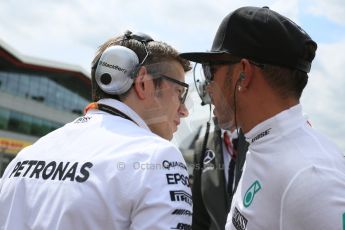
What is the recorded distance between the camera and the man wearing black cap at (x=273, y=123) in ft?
5.02

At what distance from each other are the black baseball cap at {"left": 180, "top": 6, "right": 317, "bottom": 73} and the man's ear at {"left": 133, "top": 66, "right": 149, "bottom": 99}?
49 cm

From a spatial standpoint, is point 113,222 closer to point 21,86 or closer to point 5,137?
point 5,137

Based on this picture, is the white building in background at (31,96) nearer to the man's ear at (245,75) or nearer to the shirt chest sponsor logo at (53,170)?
the shirt chest sponsor logo at (53,170)

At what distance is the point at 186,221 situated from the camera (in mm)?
1762

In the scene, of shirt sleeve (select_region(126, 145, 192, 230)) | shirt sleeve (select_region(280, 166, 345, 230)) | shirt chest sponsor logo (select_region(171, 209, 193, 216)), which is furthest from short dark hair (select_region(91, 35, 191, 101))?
shirt sleeve (select_region(280, 166, 345, 230))

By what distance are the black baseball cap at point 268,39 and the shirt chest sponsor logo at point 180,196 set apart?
0.57 metres

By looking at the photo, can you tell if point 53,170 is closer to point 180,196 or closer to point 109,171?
point 109,171

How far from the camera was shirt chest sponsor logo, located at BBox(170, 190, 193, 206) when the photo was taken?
1739 mm

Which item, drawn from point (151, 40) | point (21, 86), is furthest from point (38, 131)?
point (151, 40)

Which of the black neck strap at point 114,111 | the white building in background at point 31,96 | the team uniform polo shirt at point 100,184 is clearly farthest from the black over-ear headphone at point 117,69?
the white building in background at point 31,96

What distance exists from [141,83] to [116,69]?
0.43 feet

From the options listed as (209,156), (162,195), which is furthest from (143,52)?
(209,156)

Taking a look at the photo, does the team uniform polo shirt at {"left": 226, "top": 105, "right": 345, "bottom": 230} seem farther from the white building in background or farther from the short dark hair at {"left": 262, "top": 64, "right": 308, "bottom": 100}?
the white building in background

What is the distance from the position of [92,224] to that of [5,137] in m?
41.9
